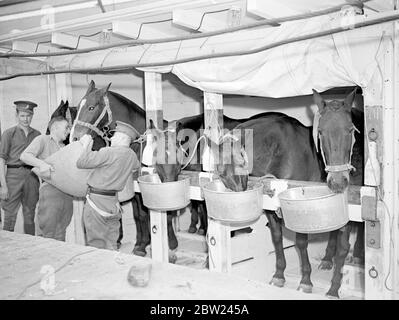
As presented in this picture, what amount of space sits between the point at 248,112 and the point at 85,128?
10.4ft

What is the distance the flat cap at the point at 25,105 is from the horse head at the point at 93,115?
118 cm

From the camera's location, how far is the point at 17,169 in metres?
6.25

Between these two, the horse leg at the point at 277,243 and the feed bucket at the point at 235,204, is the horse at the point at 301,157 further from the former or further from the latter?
the feed bucket at the point at 235,204

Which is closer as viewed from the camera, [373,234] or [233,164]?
[373,234]

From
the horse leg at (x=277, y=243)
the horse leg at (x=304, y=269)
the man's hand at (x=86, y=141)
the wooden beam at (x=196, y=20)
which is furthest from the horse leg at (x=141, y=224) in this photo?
the wooden beam at (x=196, y=20)

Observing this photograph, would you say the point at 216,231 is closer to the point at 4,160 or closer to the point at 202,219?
the point at 202,219

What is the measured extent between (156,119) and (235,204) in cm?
178

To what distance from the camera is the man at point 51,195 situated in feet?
17.5

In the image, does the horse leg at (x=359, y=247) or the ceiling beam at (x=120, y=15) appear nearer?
the ceiling beam at (x=120, y=15)

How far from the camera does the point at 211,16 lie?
4824 millimetres

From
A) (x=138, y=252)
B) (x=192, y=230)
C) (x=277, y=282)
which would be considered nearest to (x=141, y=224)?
(x=138, y=252)

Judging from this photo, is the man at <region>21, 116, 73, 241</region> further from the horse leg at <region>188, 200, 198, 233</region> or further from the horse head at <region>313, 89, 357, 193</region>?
the horse head at <region>313, 89, 357, 193</region>
